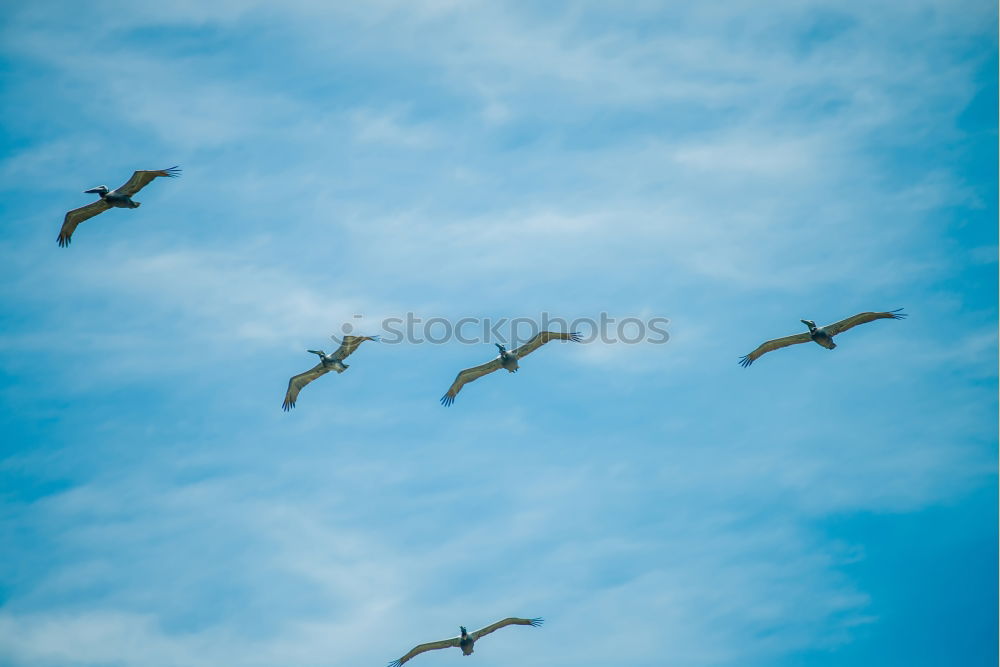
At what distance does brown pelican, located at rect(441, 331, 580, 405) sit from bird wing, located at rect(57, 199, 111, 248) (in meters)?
18.2

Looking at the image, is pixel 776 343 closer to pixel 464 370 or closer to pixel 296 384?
pixel 464 370

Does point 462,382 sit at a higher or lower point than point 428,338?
lower

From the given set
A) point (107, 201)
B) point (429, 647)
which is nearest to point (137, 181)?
point (107, 201)

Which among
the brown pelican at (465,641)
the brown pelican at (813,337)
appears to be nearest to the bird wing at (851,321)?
the brown pelican at (813,337)

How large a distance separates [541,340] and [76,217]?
22.3 meters

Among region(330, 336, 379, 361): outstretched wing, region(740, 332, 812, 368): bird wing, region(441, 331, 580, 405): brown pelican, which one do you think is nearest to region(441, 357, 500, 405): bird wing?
region(441, 331, 580, 405): brown pelican

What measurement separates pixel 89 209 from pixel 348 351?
13.6m

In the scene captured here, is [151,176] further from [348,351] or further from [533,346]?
[533,346]

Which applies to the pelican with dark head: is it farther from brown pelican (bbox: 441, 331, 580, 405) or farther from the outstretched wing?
the outstretched wing

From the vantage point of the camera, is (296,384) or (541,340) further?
(296,384)

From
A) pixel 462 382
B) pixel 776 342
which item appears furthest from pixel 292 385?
pixel 776 342

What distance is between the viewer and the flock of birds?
57.0 meters

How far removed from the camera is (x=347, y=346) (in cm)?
5953

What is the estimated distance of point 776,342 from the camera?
60.0m
